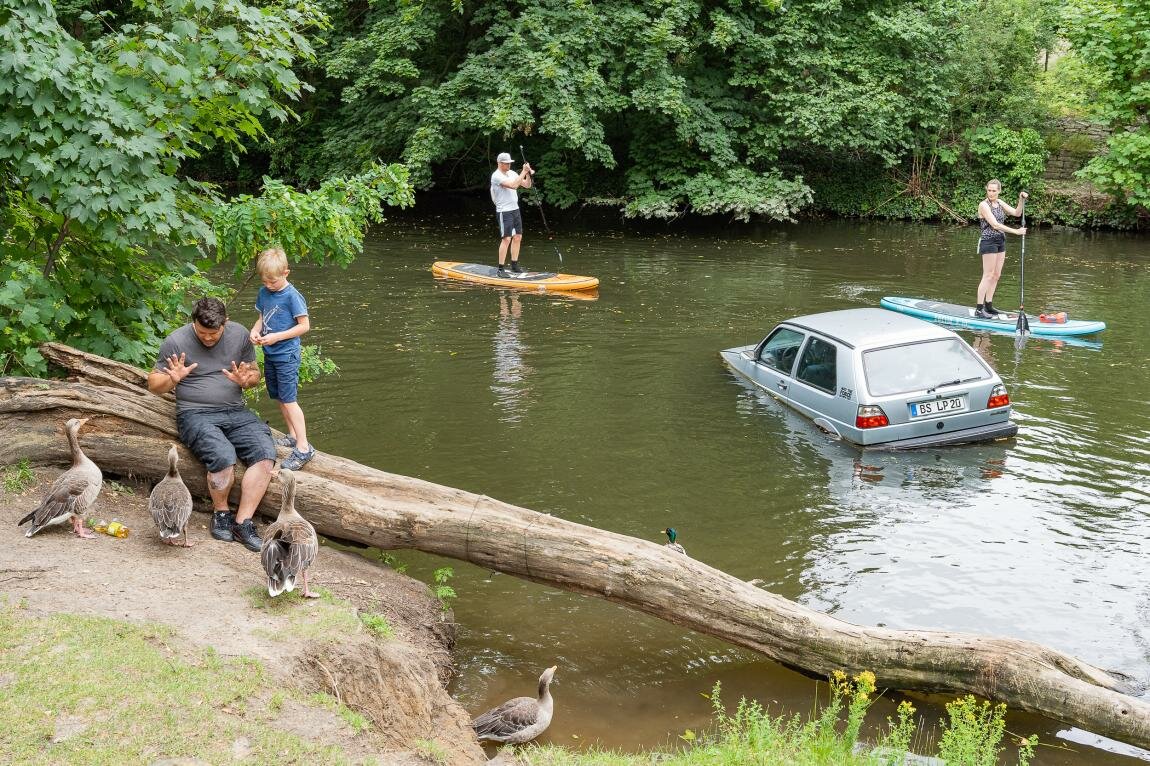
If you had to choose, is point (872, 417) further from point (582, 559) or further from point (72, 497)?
point (72, 497)

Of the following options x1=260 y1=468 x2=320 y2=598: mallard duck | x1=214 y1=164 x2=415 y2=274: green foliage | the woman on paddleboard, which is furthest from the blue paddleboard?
x1=260 y1=468 x2=320 y2=598: mallard duck

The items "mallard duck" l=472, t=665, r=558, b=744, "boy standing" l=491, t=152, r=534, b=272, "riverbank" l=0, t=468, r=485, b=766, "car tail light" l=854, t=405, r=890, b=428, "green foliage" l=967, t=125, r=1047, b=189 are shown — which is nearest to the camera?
"riverbank" l=0, t=468, r=485, b=766

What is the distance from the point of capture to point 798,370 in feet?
46.9

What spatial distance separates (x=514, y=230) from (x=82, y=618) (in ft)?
61.3

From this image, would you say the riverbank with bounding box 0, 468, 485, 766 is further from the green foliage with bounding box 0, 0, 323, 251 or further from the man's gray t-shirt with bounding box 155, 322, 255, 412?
the green foliage with bounding box 0, 0, 323, 251

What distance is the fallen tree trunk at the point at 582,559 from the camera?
24.7 ft

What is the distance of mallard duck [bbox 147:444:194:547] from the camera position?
7953 millimetres

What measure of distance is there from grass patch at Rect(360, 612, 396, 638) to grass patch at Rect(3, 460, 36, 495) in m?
3.14

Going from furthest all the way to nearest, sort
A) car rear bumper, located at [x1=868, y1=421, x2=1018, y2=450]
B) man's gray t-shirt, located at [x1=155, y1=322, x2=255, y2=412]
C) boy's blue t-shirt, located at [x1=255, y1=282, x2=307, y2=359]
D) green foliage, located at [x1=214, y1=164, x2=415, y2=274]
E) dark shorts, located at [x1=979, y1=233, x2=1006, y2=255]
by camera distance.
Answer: dark shorts, located at [x1=979, y1=233, x2=1006, y2=255] → car rear bumper, located at [x1=868, y1=421, x2=1018, y2=450] → green foliage, located at [x1=214, y1=164, x2=415, y2=274] → boy's blue t-shirt, located at [x1=255, y1=282, x2=307, y2=359] → man's gray t-shirt, located at [x1=155, y1=322, x2=255, y2=412]

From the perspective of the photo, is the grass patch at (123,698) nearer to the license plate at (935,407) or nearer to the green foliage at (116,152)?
the green foliage at (116,152)

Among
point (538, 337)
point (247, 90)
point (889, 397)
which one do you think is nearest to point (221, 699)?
point (247, 90)

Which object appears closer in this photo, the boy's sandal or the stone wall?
the boy's sandal

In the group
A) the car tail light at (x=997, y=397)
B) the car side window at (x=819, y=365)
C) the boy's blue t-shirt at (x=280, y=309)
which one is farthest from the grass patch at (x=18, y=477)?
the car tail light at (x=997, y=397)

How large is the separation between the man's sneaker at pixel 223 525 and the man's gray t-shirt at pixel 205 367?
887 millimetres
